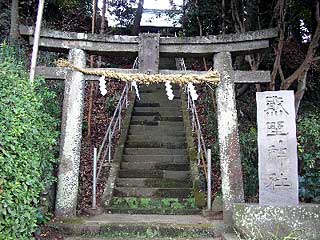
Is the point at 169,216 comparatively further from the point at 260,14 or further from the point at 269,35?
the point at 260,14

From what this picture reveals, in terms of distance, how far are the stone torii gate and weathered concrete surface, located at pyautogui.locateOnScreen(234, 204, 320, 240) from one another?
883 mm

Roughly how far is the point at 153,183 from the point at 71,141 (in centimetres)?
218

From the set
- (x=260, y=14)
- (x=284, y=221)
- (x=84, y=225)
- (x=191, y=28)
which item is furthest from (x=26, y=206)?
(x=191, y=28)

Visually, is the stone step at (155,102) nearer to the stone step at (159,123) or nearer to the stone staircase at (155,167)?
the stone staircase at (155,167)

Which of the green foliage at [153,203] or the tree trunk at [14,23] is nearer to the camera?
the green foliage at [153,203]

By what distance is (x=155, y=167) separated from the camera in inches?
331

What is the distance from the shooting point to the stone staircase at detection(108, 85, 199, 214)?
7258 mm

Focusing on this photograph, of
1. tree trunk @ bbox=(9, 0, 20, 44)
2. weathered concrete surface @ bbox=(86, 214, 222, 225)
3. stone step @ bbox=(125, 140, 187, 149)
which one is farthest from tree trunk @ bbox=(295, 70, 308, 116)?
tree trunk @ bbox=(9, 0, 20, 44)

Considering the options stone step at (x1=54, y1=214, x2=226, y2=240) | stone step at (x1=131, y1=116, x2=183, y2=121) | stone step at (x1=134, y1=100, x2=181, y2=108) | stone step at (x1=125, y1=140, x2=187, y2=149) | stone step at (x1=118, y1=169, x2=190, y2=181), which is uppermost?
stone step at (x1=134, y1=100, x2=181, y2=108)

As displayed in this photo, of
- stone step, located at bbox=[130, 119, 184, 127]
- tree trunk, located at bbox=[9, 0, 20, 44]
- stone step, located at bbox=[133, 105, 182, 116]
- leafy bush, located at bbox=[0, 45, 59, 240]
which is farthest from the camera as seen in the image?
stone step, located at bbox=[133, 105, 182, 116]

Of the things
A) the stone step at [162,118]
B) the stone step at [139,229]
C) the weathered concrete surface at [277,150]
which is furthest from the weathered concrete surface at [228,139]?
the stone step at [162,118]

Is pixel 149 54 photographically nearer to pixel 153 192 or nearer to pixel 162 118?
pixel 153 192

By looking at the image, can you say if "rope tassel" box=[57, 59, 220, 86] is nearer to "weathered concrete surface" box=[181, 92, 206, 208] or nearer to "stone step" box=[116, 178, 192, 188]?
"weathered concrete surface" box=[181, 92, 206, 208]

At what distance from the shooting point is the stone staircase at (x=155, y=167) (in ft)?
23.8
